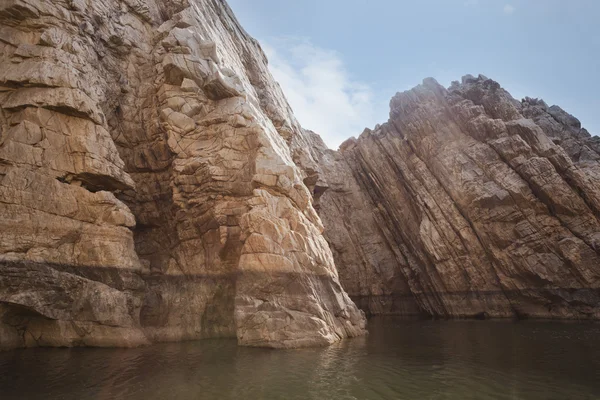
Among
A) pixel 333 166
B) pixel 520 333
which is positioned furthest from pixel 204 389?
pixel 333 166

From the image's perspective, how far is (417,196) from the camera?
1785 inches

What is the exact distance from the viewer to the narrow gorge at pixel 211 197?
69.3 ft

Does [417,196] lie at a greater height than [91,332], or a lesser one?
greater

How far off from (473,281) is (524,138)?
1669cm

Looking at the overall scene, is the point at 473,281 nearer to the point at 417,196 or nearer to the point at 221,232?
the point at 417,196

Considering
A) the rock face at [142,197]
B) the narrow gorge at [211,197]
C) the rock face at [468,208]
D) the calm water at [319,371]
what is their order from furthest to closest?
the rock face at [468,208]
the narrow gorge at [211,197]
the rock face at [142,197]
the calm water at [319,371]

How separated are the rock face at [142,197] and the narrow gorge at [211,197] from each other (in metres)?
0.11

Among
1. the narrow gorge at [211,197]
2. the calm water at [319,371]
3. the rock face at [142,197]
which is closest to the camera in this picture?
the calm water at [319,371]

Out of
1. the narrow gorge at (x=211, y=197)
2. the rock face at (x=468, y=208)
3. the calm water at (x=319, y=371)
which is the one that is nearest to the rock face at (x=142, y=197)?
the narrow gorge at (x=211, y=197)

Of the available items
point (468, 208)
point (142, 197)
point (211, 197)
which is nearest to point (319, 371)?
point (211, 197)

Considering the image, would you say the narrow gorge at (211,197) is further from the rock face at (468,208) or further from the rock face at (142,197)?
the rock face at (468,208)

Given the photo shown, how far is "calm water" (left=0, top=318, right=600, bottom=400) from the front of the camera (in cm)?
1213

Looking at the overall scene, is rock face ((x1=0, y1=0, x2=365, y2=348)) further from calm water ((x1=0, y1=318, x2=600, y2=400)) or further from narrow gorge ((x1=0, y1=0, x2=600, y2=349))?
calm water ((x1=0, y1=318, x2=600, y2=400))

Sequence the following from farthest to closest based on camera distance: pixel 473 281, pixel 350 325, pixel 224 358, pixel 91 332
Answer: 1. pixel 473 281
2. pixel 350 325
3. pixel 91 332
4. pixel 224 358
